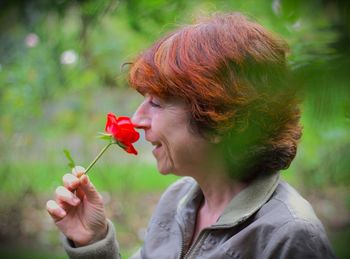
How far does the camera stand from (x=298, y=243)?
1362mm

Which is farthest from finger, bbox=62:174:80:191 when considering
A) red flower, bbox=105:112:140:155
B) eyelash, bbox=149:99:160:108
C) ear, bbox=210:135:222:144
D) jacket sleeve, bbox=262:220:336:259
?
jacket sleeve, bbox=262:220:336:259

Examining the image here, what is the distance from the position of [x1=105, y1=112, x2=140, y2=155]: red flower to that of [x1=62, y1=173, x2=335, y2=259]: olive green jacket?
35 cm

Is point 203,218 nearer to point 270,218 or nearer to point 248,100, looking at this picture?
point 270,218

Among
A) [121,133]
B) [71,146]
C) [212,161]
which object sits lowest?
[71,146]

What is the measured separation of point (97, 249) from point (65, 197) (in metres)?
0.23

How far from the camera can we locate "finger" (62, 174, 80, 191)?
5.21 feet

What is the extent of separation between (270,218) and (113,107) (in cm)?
321

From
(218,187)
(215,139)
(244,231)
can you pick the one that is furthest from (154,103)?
(244,231)

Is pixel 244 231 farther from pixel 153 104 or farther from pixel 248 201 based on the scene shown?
pixel 153 104

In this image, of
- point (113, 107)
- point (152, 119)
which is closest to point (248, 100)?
point (152, 119)

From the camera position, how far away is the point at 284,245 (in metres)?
1.37

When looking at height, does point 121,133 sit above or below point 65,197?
above

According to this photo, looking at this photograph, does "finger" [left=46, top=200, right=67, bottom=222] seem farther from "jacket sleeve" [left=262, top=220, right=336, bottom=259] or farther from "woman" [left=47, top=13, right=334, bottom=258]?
"jacket sleeve" [left=262, top=220, right=336, bottom=259]

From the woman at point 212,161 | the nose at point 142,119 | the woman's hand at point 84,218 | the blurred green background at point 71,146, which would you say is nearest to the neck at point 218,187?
the woman at point 212,161
